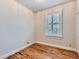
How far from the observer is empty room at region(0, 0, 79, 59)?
3.68 metres

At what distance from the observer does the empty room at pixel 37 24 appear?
3.68m

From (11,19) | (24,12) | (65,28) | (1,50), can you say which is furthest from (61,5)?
(1,50)

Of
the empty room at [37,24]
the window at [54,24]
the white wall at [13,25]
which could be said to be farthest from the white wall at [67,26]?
the white wall at [13,25]

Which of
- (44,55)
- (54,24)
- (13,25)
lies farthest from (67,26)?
(13,25)

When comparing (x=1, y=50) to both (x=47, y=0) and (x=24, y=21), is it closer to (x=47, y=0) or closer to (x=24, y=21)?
(x=24, y=21)

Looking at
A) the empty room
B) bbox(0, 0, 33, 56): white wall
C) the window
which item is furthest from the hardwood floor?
bbox(0, 0, 33, 56): white wall

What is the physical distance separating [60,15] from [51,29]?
872mm

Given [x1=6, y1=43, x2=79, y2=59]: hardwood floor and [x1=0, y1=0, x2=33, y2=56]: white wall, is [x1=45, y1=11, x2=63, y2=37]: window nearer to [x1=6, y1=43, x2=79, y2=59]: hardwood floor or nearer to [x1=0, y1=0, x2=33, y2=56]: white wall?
[x1=0, y1=0, x2=33, y2=56]: white wall

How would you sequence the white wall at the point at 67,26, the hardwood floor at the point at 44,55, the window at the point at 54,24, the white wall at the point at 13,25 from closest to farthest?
the hardwood floor at the point at 44,55 < the white wall at the point at 67,26 < the white wall at the point at 13,25 < the window at the point at 54,24

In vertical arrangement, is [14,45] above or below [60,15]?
below

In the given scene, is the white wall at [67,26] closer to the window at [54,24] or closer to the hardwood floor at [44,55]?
the window at [54,24]

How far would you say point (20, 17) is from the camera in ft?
15.6

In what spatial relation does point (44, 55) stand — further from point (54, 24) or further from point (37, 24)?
point (37, 24)

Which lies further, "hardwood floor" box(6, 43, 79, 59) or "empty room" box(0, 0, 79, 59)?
"empty room" box(0, 0, 79, 59)
